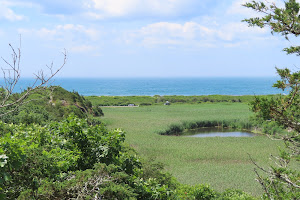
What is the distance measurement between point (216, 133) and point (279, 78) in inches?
1022

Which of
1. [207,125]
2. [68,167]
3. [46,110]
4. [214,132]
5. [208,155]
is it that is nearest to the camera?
[68,167]

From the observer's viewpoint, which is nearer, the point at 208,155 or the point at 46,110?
the point at 46,110

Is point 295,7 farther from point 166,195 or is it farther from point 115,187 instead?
point 115,187

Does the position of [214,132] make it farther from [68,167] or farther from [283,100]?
[68,167]

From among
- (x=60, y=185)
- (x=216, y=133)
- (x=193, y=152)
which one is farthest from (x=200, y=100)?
(x=60, y=185)

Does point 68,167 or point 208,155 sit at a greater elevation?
point 68,167

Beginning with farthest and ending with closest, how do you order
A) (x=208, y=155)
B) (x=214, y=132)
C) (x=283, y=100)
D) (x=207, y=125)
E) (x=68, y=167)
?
(x=207, y=125)
(x=214, y=132)
(x=208, y=155)
(x=283, y=100)
(x=68, y=167)

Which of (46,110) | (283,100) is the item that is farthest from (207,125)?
(283,100)

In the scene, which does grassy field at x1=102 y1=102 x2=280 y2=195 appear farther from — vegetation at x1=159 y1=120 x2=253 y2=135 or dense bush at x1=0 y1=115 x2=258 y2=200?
dense bush at x1=0 y1=115 x2=258 y2=200

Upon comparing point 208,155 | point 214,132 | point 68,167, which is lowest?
point 214,132

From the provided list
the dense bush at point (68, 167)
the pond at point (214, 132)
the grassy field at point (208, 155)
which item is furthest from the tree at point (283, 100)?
the pond at point (214, 132)

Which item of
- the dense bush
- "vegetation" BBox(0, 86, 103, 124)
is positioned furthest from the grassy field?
the dense bush

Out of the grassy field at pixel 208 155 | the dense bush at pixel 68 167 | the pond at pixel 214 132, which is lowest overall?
the pond at pixel 214 132

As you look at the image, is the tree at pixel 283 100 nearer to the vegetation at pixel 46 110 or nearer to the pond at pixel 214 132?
the vegetation at pixel 46 110
